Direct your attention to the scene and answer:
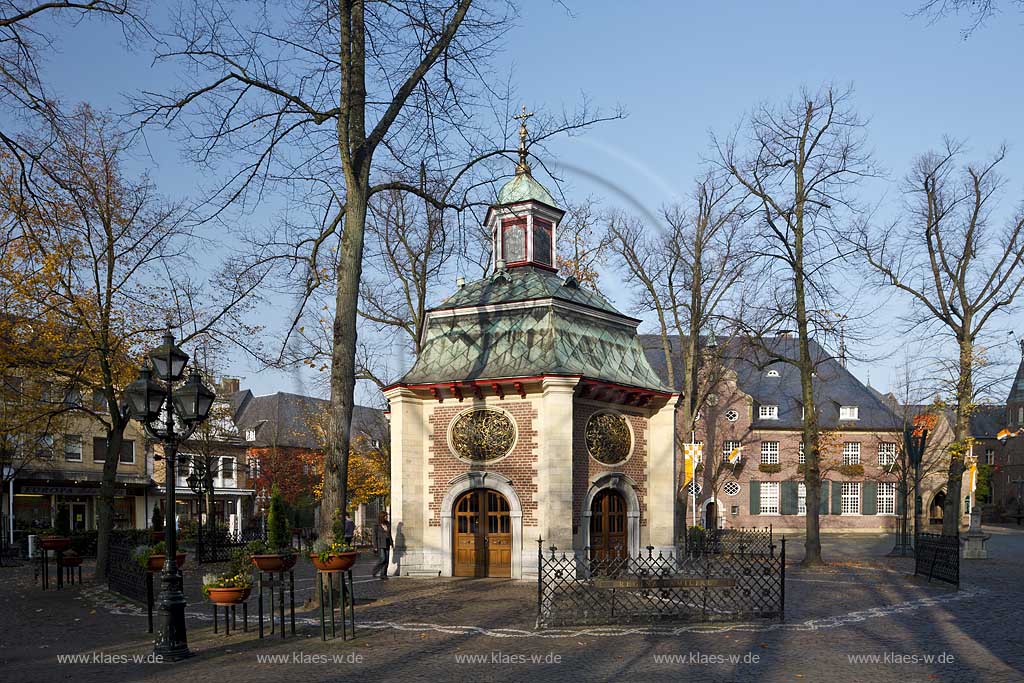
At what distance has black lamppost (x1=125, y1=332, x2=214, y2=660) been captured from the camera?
1143cm

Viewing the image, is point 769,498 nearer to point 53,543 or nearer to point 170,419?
point 53,543

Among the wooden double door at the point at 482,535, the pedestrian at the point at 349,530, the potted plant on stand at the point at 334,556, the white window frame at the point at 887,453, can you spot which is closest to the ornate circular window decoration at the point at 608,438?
the wooden double door at the point at 482,535

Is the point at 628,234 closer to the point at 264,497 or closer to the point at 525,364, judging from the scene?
the point at 525,364

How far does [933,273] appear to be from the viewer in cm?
3180

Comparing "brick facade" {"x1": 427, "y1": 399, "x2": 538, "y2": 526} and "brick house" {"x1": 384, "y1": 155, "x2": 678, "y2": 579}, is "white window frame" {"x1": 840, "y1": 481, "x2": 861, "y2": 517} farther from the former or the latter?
"brick facade" {"x1": 427, "y1": 399, "x2": 538, "y2": 526}

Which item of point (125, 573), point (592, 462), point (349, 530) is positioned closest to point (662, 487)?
point (592, 462)

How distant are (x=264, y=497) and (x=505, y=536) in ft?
118

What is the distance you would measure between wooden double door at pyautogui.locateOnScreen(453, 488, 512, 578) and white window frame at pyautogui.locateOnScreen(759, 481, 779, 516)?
30194mm

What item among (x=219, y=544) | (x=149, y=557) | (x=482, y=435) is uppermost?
(x=482, y=435)

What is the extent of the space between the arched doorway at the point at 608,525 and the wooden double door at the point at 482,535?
228cm

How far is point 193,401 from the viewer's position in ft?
39.9

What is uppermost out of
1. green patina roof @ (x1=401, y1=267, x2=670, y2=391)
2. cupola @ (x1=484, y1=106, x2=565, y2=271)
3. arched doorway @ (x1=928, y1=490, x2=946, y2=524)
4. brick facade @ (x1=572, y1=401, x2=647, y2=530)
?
cupola @ (x1=484, y1=106, x2=565, y2=271)

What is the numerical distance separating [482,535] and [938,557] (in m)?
11.2

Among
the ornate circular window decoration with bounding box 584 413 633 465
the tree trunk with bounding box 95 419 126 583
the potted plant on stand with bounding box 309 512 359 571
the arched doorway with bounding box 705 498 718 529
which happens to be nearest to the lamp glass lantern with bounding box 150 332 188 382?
the potted plant on stand with bounding box 309 512 359 571
